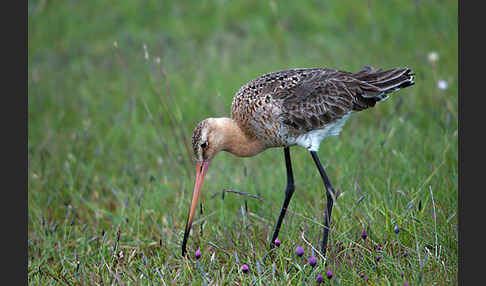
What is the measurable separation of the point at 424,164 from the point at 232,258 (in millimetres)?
1946

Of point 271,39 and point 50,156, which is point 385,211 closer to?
point 50,156

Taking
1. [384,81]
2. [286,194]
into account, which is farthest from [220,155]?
[384,81]

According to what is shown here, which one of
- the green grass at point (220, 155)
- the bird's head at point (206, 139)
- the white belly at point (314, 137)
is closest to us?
the green grass at point (220, 155)

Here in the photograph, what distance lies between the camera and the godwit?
165 inches

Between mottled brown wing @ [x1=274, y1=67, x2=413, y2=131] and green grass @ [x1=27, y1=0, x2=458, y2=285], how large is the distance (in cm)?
61

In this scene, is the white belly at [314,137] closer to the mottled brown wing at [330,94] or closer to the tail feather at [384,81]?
the mottled brown wing at [330,94]

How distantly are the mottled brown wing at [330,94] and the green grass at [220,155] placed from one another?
24.0 inches

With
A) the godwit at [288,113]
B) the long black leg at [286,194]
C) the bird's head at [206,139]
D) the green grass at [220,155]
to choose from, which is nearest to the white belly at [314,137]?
the godwit at [288,113]

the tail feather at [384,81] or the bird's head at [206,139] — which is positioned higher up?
the tail feather at [384,81]

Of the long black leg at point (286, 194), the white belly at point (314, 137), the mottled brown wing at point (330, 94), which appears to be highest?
the mottled brown wing at point (330, 94)

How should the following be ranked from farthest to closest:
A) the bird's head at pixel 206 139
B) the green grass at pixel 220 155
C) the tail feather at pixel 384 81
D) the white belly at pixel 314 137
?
the tail feather at pixel 384 81, the white belly at pixel 314 137, the bird's head at pixel 206 139, the green grass at pixel 220 155

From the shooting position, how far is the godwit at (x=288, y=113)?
4.18 meters

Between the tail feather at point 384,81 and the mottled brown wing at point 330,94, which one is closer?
the mottled brown wing at point 330,94

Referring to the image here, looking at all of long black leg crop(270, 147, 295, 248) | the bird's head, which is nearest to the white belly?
long black leg crop(270, 147, 295, 248)
